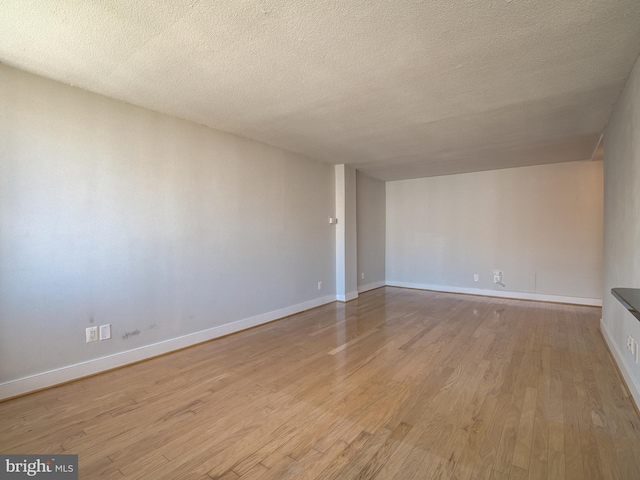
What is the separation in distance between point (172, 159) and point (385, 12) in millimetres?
2340

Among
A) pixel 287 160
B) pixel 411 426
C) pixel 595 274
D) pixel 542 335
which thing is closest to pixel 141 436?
pixel 411 426

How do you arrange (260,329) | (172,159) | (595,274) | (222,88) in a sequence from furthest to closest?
(595,274) → (260,329) → (172,159) → (222,88)

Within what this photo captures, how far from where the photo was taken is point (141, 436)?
1725 mm

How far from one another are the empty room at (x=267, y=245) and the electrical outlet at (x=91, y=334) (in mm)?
17

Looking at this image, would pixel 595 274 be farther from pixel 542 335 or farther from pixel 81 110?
pixel 81 110

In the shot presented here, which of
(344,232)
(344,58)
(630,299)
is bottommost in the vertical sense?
(630,299)

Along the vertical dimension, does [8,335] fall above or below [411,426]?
above

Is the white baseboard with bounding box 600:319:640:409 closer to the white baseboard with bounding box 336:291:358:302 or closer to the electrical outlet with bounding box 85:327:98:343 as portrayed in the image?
the white baseboard with bounding box 336:291:358:302

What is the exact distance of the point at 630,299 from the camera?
125 cm

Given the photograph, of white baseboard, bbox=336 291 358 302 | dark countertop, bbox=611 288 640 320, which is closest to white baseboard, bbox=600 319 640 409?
dark countertop, bbox=611 288 640 320

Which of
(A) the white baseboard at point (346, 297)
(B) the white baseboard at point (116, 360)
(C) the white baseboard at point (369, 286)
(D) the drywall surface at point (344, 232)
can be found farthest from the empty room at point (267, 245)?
(C) the white baseboard at point (369, 286)

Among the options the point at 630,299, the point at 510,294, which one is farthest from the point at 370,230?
the point at 630,299

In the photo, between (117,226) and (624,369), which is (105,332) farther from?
(624,369)

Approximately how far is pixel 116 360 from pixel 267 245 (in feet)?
6.57
